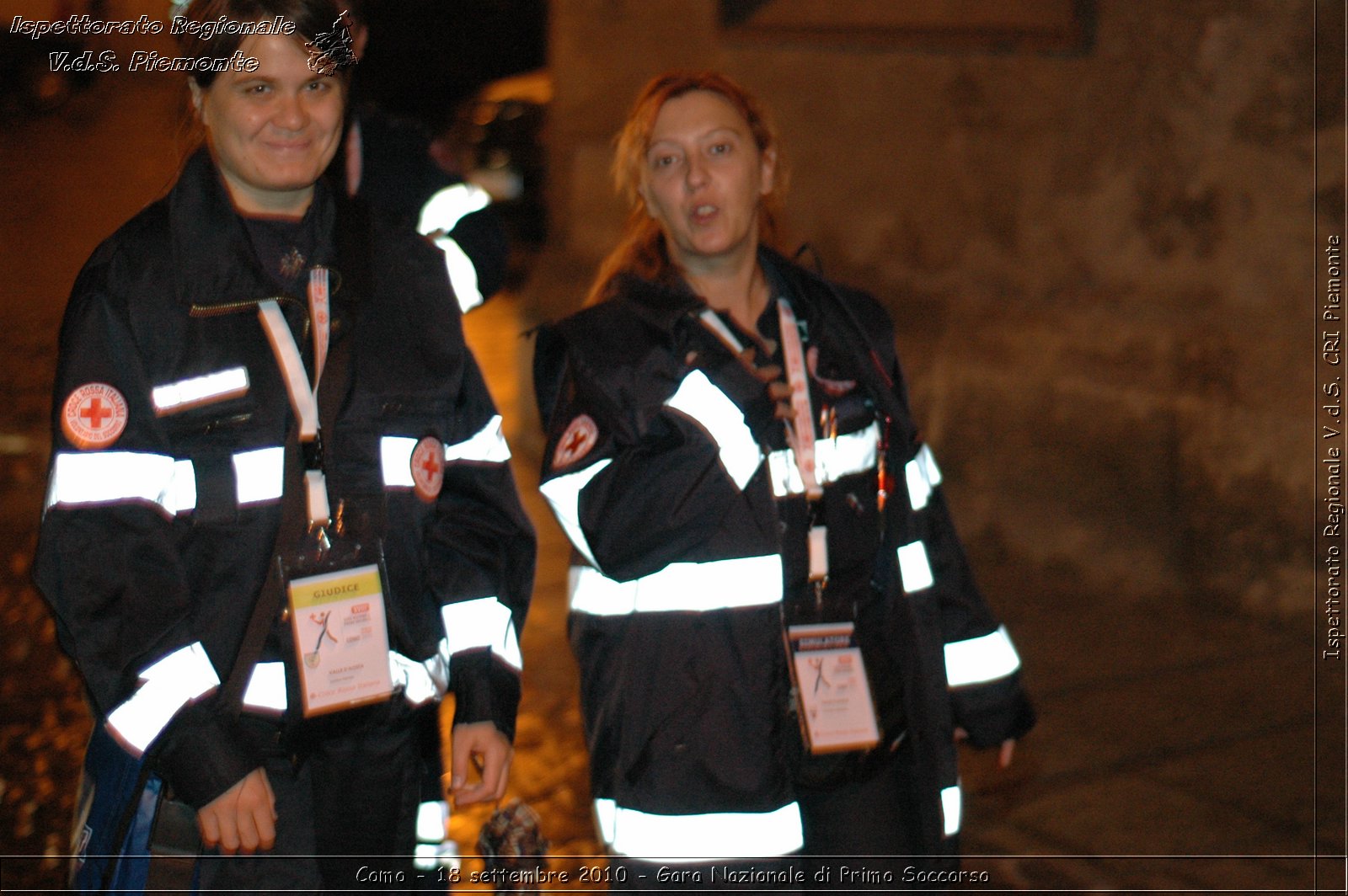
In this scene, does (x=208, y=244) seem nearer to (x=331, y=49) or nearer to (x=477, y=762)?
(x=331, y=49)

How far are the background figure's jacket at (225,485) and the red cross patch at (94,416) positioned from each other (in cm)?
1

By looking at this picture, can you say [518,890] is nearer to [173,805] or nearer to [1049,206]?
[173,805]

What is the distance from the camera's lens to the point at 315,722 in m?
2.10

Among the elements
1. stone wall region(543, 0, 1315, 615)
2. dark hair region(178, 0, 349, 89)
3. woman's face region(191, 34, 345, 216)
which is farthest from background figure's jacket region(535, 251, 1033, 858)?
stone wall region(543, 0, 1315, 615)

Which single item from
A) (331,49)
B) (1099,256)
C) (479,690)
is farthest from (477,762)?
(1099,256)

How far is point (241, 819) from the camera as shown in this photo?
1978 mm

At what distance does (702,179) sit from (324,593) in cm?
120

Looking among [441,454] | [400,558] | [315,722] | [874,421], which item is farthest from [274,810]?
[874,421]

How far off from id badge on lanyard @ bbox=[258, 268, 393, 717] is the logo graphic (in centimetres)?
40

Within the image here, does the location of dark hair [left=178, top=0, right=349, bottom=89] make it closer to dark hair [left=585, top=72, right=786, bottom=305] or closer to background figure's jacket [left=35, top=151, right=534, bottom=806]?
background figure's jacket [left=35, top=151, right=534, bottom=806]

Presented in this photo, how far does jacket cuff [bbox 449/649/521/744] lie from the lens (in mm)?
2312

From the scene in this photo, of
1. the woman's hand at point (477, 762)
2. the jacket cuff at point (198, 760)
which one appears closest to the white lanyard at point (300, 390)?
the jacket cuff at point (198, 760)

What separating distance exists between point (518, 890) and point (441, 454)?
0.74m

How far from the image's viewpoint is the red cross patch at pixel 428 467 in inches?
88.2
